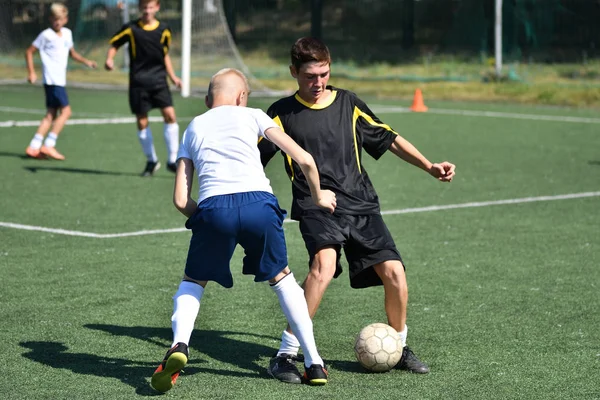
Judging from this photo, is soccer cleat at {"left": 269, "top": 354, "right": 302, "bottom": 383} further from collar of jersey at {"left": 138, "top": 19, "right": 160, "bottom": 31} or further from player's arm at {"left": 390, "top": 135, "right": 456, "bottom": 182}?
collar of jersey at {"left": 138, "top": 19, "right": 160, "bottom": 31}

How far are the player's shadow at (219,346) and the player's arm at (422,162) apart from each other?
4.10 feet

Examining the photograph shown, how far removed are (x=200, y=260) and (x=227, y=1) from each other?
106 ft

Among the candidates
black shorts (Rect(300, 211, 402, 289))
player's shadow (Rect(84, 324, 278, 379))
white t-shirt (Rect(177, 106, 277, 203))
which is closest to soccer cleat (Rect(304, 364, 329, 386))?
player's shadow (Rect(84, 324, 278, 379))

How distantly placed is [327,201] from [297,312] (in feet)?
1.80

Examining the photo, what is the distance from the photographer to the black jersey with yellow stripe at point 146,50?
12.9 meters

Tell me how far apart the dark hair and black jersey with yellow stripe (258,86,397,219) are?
265 mm

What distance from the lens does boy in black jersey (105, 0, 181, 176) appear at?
1291cm

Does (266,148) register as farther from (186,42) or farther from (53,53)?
(186,42)

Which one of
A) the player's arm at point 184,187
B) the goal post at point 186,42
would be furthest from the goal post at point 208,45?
the player's arm at point 184,187

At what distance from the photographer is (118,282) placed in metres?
7.43

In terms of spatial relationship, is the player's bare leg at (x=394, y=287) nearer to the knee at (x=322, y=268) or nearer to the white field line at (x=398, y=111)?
the knee at (x=322, y=268)

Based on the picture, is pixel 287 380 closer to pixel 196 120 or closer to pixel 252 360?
pixel 252 360

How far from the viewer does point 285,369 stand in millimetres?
5285

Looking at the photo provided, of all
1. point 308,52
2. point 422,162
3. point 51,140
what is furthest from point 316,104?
point 51,140
